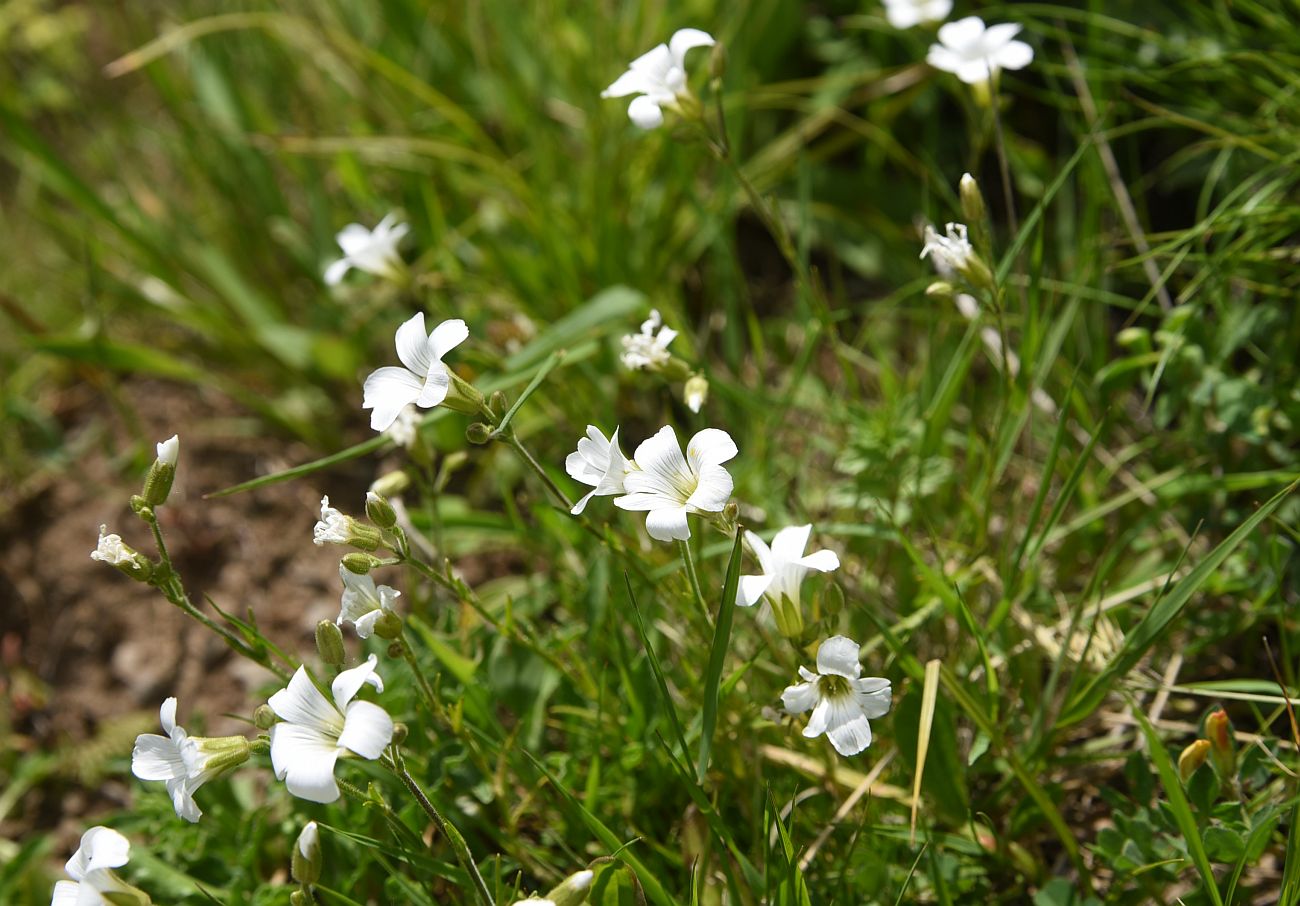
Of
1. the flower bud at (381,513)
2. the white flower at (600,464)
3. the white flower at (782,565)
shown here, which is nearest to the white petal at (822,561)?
the white flower at (782,565)

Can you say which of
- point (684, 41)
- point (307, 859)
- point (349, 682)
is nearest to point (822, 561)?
point (349, 682)

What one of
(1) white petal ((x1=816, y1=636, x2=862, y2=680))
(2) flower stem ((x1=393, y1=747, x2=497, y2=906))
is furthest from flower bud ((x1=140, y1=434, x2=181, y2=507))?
(1) white petal ((x1=816, y1=636, x2=862, y2=680))

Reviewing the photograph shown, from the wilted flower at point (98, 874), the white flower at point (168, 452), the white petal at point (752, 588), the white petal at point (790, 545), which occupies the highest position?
the white flower at point (168, 452)

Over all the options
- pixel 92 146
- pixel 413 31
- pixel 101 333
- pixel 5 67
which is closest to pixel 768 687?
pixel 101 333

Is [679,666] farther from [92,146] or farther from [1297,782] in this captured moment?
[92,146]

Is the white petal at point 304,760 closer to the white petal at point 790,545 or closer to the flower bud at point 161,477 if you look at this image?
the flower bud at point 161,477

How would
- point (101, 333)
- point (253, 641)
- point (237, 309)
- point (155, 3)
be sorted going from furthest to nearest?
point (155, 3) < point (237, 309) < point (101, 333) < point (253, 641)

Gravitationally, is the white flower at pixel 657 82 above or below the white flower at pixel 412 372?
above
